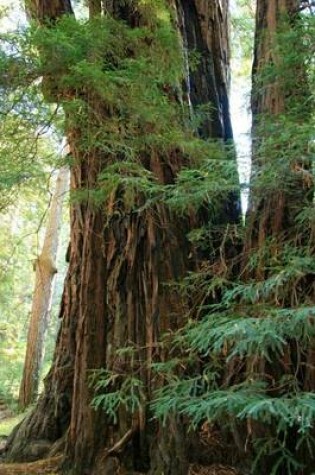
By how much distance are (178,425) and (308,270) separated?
126 centimetres

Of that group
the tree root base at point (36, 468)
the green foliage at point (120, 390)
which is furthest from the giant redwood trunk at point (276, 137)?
the tree root base at point (36, 468)

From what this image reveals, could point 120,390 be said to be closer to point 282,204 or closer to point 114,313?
point 114,313

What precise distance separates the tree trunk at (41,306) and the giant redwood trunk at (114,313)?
364cm

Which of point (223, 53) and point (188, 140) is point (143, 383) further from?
point (223, 53)

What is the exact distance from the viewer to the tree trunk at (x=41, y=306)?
24.0ft

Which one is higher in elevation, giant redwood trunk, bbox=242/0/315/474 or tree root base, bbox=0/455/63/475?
giant redwood trunk, bbox=242/0/315/474

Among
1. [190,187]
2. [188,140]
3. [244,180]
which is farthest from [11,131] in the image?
[244,180]

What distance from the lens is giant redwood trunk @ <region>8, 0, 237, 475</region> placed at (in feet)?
9.62

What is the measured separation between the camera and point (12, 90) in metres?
2.84

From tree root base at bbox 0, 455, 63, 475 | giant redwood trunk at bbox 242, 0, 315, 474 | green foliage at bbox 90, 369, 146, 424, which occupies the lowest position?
tree root base at bbox 0, 455, 63, 475

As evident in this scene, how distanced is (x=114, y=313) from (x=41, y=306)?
192 inches

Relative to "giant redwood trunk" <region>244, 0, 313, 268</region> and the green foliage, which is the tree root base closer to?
the green foliage

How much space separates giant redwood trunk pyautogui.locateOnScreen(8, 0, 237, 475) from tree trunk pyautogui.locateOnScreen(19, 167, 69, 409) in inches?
143

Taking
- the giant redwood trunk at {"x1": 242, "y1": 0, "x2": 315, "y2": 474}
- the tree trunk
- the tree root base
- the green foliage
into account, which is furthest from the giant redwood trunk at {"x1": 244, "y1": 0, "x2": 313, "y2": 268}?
the tree trunk
